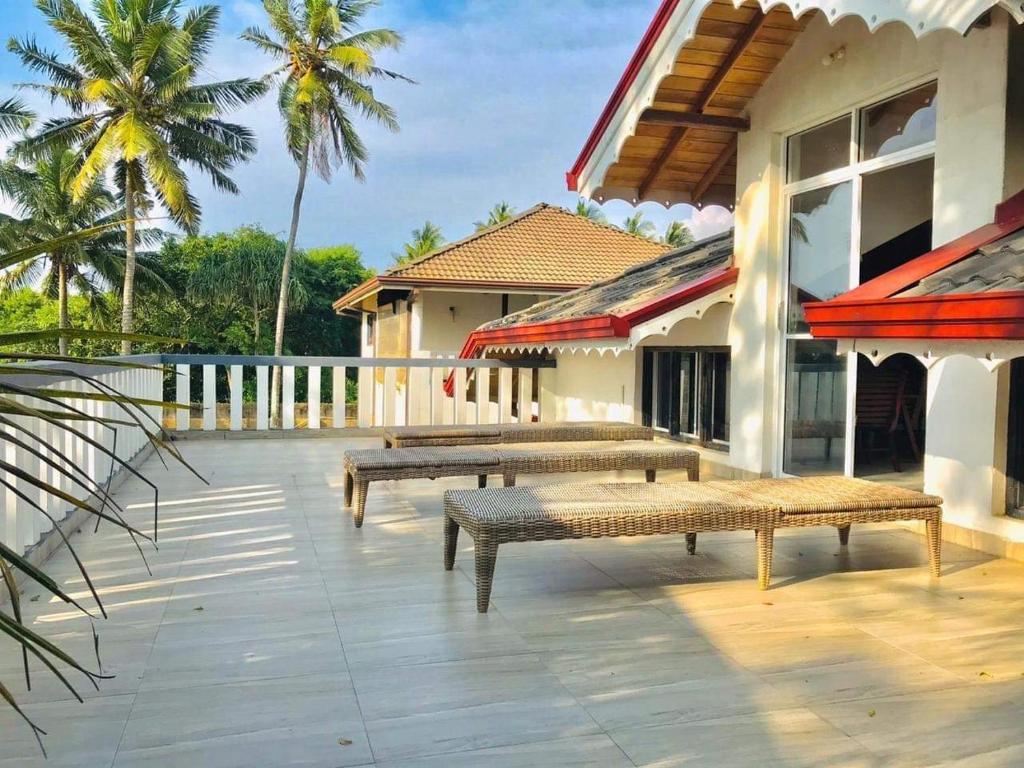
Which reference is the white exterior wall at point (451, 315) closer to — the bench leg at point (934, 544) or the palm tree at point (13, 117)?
the bench leg at point (934, 544)

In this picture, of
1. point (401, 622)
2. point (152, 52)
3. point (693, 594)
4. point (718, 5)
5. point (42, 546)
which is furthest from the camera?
point (152, 52)

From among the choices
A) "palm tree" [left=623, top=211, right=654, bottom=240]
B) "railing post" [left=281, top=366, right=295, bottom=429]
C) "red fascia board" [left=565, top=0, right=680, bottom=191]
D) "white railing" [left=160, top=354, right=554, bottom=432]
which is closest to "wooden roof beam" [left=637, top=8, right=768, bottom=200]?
"red fascia board" [left=565, top=0, right=680, bottom=191]

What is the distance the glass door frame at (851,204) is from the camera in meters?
6.21

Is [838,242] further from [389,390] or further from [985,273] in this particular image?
[389,390]

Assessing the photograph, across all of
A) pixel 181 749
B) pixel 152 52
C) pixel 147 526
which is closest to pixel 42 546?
pixel 147 526

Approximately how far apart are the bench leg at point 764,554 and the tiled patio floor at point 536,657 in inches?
3.7

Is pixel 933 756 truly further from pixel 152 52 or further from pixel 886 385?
pixel 152 52

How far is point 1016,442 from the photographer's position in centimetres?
520

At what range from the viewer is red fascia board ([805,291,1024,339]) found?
3.67m

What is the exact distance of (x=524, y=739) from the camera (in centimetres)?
284

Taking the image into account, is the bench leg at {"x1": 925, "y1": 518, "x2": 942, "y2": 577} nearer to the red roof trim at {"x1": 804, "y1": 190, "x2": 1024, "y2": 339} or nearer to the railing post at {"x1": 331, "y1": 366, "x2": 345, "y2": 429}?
the red roof trim at {"x1": 804, "y1": 190, "x2": 1024, "y2": 339}

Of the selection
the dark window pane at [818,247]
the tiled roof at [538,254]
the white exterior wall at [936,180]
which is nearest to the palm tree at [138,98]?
the tiled roof at [538,254]

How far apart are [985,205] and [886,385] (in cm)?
190

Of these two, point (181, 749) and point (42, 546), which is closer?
point (181, 749)
